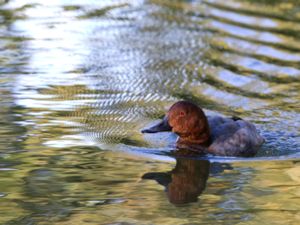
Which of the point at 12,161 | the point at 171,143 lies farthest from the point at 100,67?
the point at 12,161

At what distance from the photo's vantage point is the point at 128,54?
13.2 meters

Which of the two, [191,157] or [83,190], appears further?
[191,157]

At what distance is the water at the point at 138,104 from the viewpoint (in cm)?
698

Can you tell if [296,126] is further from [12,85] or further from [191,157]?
[12,85]

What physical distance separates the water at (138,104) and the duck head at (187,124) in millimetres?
237

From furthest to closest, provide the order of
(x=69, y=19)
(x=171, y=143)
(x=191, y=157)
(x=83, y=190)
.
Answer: (x=69, y=19) < (x=171, y=143) < (x=191, y=157) < (x=83, y=190)

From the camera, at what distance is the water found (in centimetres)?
698

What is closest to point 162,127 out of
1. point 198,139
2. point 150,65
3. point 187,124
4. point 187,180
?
point 187,124

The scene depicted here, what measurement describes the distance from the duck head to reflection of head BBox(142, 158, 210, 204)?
46 cm

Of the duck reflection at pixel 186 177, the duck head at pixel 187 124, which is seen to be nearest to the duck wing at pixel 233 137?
the duck head at pixel 187 124

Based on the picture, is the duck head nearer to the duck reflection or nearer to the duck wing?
the duck wing

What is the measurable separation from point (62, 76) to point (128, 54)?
5.34 ft

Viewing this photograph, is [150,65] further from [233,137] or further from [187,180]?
[187,180]

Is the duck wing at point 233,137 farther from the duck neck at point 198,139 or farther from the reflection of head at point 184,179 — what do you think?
the reflection of head at point 184,179
